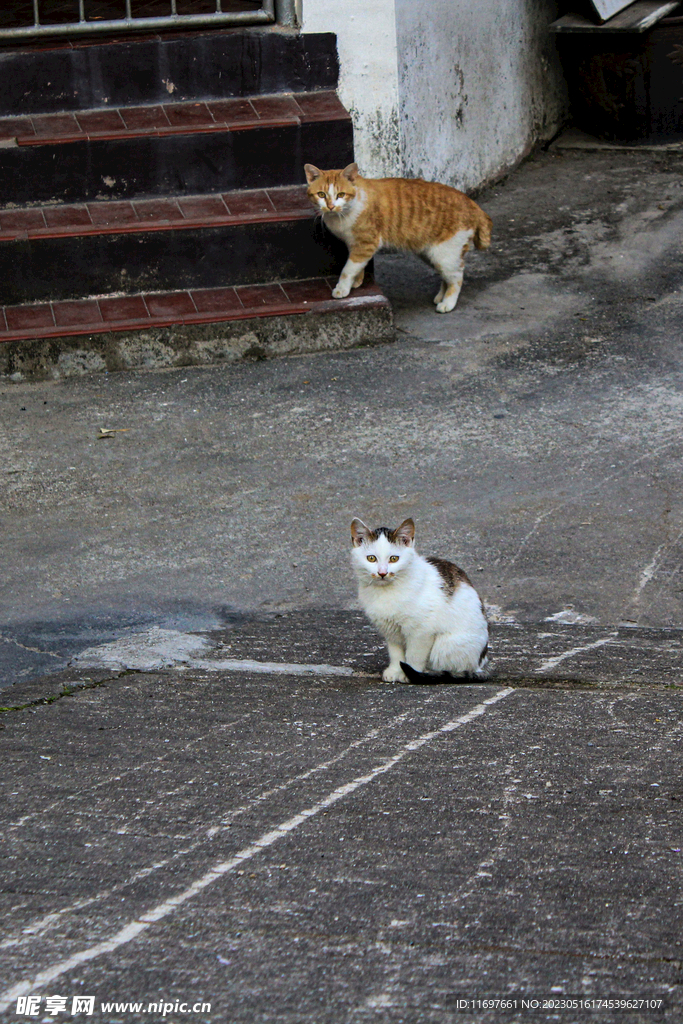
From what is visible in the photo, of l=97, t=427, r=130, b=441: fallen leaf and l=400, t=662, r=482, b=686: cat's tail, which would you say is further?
l=97, t=427, r=130, b=441: fallen leaf

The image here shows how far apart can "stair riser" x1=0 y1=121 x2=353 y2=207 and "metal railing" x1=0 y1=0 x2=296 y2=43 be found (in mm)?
1016

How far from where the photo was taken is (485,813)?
2.81 metres

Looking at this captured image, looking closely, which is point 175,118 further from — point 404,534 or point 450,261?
point 404,534

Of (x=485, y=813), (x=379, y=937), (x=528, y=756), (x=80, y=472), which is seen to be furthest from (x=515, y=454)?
(x=379, y=937)

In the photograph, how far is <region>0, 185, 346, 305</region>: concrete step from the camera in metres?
7.43

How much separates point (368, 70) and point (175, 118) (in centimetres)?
173

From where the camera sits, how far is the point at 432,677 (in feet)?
12.9

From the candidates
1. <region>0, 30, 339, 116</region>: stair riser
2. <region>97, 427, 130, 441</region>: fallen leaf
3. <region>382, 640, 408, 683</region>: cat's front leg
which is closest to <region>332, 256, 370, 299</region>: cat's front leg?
<region>0, 30, 339, 116</region>: stair riser

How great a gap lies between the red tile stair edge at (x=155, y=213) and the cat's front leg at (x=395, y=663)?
450 cm

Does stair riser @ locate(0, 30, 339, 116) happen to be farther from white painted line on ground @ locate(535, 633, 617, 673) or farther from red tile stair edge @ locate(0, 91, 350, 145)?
white painted line on ground @ locate(535, 633, 617, 673)

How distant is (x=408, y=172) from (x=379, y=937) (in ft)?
25.5

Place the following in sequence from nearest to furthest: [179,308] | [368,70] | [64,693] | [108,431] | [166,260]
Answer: [64,693], [108,431], [179,308], [166,260], [368,70]

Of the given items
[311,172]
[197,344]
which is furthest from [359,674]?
[311,172]

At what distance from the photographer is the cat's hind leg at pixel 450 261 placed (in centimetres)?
777
